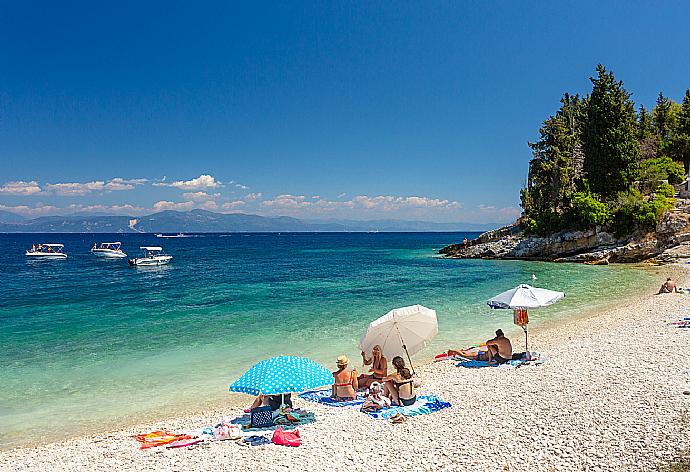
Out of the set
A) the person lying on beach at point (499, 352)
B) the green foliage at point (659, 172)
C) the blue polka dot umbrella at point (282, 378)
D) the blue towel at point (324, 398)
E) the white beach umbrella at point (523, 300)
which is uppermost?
the green foliage at point (659, 172)

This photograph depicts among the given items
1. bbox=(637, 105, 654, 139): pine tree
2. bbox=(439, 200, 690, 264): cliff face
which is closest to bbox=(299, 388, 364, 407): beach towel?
bbox=(439, 200, 690, 264): cliff face

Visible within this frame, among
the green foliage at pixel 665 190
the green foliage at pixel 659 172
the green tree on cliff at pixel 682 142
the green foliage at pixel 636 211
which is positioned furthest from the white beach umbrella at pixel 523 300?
the green tree on cliff at pixel 682 142

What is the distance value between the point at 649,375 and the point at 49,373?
55.4 feet

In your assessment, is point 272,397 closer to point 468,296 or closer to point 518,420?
point 518,420

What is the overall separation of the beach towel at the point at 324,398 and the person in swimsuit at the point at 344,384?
0.13 m

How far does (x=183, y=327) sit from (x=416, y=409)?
1476 centimetres

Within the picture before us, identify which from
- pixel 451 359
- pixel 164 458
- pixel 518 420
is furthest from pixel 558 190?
pixel 164 458

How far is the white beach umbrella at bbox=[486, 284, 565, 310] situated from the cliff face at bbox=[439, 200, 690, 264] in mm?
38292

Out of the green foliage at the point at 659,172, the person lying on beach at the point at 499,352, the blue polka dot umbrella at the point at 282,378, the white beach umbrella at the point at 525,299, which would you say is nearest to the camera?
the blue polka dot umbrella at the point at 282,378

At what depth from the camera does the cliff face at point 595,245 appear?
44.6 m

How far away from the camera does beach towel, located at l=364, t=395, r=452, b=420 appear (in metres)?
9.55

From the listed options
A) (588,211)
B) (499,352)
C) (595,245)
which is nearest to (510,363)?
(499,352)

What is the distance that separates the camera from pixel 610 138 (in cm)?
4928

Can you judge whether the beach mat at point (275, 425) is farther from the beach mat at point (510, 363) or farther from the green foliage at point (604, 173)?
the green foliage at point (604, 173)
